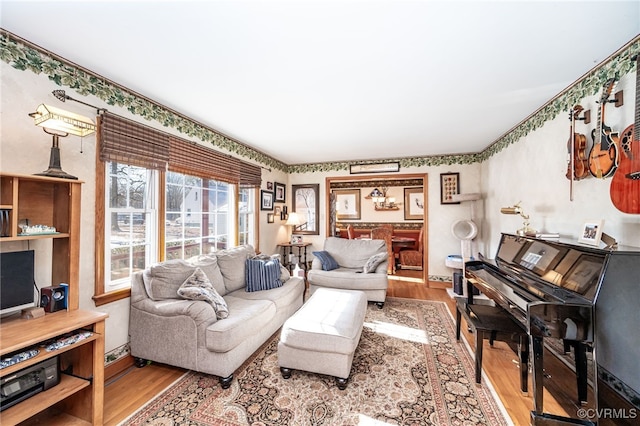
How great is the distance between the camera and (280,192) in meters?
5.26

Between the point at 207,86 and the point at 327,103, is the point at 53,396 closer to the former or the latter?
the point at 207,86

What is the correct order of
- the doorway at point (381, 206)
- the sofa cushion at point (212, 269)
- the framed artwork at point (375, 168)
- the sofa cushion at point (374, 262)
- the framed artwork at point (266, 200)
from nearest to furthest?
1. the sofa cushion at point (212, 269)
2. the sofa cushion at point (374, 262)
3. the framed artwork at point (266, 200)
4. the framed artwork at point (375, 168)
5. the doorway at point (381, 206)

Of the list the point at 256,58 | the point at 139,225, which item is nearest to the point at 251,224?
the point at 139,225

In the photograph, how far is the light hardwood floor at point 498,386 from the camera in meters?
1.77

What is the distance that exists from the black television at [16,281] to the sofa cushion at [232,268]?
5.11 feet

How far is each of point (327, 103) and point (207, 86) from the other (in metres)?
1.11

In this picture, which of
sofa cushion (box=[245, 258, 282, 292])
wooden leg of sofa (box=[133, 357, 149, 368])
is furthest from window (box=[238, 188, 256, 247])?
wooden leg of sofa (box=[133, 357, 149, 368])

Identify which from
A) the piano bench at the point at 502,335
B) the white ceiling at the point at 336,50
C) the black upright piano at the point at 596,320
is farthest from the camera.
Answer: the piano bench at the point at 502,335

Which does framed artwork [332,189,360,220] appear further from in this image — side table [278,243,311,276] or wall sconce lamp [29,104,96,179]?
wall sconce lamp [29,104,96,179]

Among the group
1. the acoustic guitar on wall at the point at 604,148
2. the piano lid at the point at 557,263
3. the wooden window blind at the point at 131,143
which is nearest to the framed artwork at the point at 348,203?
the piano lid at the point at 557,263

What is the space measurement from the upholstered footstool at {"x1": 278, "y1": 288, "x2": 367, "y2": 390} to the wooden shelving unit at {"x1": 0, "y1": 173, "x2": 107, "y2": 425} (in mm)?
1236

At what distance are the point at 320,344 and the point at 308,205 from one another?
3.72 m

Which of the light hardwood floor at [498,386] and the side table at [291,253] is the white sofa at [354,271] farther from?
the light hardwood floor at [498,386]

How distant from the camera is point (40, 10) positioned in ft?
4.60
